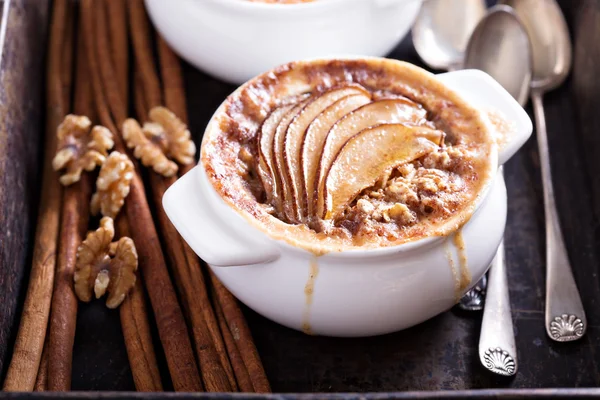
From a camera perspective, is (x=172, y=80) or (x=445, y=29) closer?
(x=172, y=80)

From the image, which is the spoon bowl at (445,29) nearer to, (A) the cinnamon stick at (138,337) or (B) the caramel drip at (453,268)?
(B) the caramel drip at (453,268)

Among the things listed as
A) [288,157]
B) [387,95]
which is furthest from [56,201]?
[387,95]

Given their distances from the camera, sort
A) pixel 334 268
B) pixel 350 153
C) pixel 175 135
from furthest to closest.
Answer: pixel 175 135 < pixel 350 153 < pixel 334 268

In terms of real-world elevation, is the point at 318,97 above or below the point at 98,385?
above

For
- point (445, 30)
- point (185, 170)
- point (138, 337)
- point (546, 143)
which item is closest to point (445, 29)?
point (445, 30)

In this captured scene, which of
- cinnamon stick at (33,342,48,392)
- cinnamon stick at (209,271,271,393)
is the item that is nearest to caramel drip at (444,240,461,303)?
cinnamon stick at (209,271,271,393)

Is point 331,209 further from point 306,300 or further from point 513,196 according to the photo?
point 513,196

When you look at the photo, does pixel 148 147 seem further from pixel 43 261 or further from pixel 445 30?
pixel 445 30
